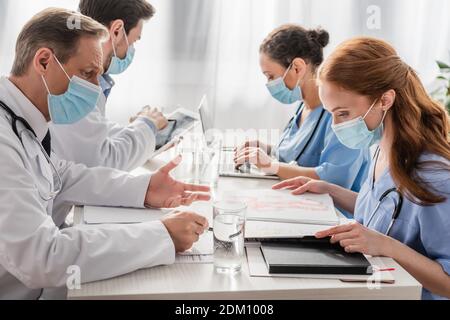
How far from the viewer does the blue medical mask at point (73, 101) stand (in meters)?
1.34

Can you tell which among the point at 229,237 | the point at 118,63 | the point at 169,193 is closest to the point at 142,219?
the point at 169,193

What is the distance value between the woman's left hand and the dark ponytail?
3.55 feet

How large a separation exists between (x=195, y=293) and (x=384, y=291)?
1.22ft

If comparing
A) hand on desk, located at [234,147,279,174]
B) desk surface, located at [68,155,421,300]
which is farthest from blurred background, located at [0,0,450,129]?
desk surface, located at [68,155,421,300]

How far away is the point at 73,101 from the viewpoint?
1392 mm

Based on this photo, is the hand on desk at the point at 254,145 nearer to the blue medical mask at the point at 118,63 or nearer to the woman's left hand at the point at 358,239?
the blue medical mask at the point at 118,63

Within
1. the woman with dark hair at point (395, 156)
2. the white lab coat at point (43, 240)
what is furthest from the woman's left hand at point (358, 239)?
the white lab coat at point (43, 240)

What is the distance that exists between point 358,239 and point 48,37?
2.82 ft

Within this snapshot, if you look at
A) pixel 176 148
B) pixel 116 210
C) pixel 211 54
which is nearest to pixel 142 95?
pixel 211 54

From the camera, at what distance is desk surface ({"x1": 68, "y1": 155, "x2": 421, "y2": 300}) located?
1.01m

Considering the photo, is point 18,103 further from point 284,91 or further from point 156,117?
point 284,91

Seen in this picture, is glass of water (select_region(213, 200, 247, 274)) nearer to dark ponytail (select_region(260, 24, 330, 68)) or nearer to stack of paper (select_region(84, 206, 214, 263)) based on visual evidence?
stack of paper (select_region(84, 206, 214, 263))
